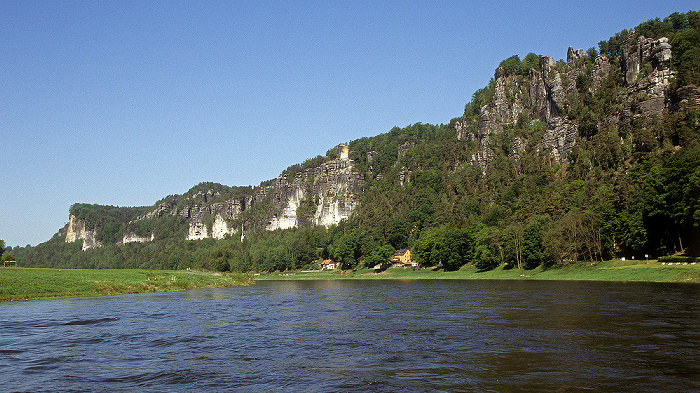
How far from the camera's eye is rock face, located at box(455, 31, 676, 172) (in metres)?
128

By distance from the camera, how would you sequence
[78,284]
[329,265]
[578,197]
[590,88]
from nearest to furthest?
1. [78,284]
2. [578,197]
3. [590,88]
4. [329,265]

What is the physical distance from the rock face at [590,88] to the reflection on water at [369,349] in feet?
354

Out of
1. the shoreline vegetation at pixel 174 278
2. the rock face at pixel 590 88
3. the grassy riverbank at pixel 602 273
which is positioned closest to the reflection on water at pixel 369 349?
the shoreline vegetation at pixel 174 278

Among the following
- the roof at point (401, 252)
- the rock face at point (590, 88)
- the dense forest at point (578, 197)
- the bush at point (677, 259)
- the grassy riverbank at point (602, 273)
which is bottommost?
the grassy riverbank at point (602, 273)

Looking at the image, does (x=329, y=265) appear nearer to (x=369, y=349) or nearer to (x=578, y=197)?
(x=578, y=197)

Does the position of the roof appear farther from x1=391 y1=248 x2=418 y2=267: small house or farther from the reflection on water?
the reflection on water

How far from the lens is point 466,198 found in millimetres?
166125

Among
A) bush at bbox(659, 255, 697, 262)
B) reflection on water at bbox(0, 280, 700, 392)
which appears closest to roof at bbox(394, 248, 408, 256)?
bush at bbox(659, 255, 697, 262)

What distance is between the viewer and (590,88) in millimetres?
164375

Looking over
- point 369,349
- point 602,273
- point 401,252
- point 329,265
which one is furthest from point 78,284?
point 329,265

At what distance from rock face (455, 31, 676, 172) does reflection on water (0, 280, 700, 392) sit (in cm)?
10799

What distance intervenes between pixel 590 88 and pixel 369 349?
6659 inches

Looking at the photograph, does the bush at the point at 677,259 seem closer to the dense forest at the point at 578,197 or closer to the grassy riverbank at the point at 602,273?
the grassy riverbank at the point at 602,273

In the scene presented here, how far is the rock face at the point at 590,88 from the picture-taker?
128 m
